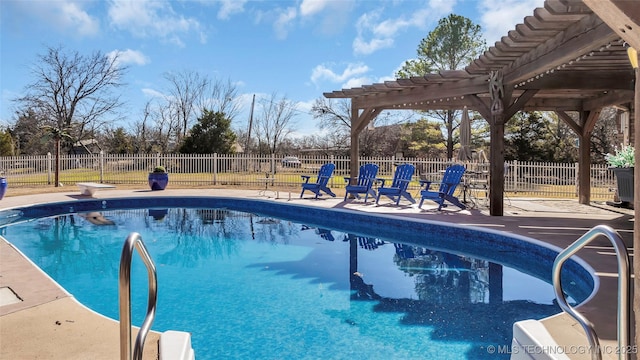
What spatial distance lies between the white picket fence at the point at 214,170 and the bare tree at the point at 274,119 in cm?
1255

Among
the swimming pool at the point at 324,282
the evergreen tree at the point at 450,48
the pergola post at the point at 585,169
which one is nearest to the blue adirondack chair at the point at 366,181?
the swimming pool at the point at 324,282

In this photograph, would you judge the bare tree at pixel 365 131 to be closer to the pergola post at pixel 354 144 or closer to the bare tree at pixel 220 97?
the bare tree at pixel 220 97

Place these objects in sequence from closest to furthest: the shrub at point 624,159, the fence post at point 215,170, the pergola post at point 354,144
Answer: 1. the shrub at point 624,159
2. the pergola post at point 354,144
3. the fence post at point 215,170

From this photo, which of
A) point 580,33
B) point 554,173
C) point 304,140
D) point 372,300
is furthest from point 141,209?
point 304,140

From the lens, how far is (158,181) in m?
13.1

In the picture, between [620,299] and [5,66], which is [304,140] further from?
[620,299]

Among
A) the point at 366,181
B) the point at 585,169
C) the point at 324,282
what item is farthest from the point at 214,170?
the point at 585,169

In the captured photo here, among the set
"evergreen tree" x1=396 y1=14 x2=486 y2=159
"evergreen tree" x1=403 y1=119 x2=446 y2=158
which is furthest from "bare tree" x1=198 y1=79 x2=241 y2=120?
"evergreen tree" x1=396 y1=14 x2=486 y2=159

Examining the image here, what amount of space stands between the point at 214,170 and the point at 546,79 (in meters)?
11.4

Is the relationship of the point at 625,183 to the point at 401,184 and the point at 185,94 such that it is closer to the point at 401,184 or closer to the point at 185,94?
the point at 401,184

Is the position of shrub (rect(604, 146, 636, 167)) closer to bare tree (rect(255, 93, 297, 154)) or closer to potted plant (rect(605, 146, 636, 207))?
potted plant (rect(605, 146, 636, 207))

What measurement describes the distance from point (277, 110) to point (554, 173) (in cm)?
1972

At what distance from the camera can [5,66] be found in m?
21.6

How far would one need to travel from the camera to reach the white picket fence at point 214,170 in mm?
13305
